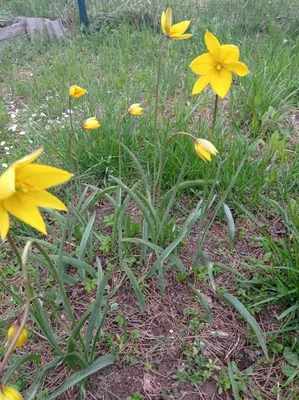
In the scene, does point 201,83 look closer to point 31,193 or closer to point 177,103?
point 31,193

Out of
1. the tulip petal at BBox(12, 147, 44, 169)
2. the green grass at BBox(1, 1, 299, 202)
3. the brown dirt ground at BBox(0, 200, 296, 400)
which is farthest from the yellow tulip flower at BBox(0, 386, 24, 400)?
the green grass at BBox(1, 1, 299, 202)

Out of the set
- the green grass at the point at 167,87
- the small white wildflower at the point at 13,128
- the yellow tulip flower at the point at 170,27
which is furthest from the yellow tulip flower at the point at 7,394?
the small white wildflower at the point at 13,128

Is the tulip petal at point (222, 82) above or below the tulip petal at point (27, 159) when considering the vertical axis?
below

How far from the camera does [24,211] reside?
801 millimetres

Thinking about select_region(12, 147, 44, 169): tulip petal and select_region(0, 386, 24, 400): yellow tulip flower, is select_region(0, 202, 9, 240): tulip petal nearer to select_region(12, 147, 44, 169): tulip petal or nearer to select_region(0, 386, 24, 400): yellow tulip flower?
select_region(12, 147, 44, 169): tulip petal

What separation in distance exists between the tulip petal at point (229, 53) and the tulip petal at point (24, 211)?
768 millimetres

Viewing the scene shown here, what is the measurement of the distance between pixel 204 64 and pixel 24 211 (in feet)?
2.61

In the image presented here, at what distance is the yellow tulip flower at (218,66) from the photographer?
48.6 inches

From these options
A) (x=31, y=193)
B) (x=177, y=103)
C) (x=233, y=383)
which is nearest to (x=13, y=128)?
(x=177, y=103)

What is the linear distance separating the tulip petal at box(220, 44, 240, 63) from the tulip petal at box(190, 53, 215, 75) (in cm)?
4

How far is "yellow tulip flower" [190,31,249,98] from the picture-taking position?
1.24 meters

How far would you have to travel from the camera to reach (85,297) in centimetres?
157

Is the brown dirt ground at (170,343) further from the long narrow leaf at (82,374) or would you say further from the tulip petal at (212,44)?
the tulip petal at (212,44)

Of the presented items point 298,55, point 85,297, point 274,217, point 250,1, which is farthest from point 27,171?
point 250,1
